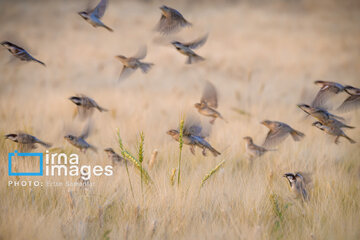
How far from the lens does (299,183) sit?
269cm

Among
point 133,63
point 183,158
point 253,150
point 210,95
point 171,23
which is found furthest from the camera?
point 183,158

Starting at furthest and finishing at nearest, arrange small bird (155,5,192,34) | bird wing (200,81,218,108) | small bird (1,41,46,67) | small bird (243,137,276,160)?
small bird (243,137,276,160) < bird wing (200,81,218,108) < small bird (155,5,192,34) < small bird (1,41,46,67)

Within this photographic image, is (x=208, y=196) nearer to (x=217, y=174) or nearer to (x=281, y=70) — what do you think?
(x=217, y=174)

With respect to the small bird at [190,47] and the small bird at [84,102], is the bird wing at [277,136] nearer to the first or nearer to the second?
the small bird at [190,47]

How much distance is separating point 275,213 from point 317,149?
1742 millimetres

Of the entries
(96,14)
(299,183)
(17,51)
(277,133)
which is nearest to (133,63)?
(96,14)

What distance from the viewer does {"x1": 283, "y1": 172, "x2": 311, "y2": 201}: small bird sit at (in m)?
2.64

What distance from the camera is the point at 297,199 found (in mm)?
2738

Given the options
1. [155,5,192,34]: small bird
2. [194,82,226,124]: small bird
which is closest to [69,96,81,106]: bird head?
[155,5,192,34]: small bird

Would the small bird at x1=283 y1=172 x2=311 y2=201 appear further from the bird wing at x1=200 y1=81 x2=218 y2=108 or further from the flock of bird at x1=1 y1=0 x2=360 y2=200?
the bird wing at x1=200 y1=81 x2=218 y2=108

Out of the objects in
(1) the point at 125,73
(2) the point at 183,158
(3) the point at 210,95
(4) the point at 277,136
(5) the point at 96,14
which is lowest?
(2) the point at 183,158

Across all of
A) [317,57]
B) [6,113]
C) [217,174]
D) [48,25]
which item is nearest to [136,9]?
[48,25]

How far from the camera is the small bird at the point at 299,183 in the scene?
2.64m

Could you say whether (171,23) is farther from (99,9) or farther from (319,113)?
(319,113)
